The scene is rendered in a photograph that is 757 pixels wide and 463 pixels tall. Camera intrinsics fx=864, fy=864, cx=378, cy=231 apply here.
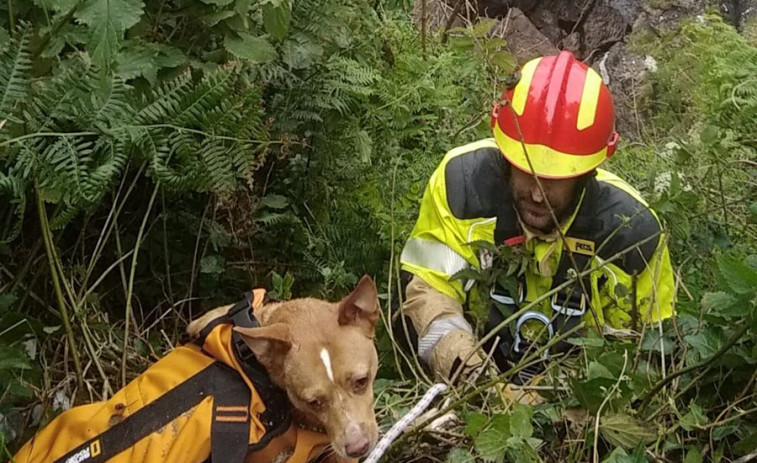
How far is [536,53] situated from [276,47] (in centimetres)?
873

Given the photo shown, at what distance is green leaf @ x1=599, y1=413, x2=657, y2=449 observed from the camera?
2412 mm

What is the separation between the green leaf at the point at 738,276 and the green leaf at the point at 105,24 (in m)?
1.97

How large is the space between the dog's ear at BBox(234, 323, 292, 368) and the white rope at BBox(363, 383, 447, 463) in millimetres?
464

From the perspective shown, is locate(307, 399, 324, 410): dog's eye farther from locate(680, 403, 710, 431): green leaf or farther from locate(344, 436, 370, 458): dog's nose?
locate(680, 403, 710, 431): green leaf

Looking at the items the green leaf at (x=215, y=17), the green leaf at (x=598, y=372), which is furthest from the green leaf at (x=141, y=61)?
the green leaf at (x=598, y=372)

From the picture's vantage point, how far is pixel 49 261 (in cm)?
354

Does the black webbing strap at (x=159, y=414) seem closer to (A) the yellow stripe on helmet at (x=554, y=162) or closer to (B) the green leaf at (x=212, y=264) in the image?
→ (B) the green leaf at (x=212, y=264)

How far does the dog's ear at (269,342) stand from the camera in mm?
2969

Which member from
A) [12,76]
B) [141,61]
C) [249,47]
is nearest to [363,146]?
A: [249,47]

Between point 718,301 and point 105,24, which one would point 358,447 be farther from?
point 105,24

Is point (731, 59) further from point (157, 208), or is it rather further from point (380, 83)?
point (157, 208)

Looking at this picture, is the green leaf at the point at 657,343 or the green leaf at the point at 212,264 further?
the green leaf at the point at 212,264

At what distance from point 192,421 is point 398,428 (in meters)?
0.71

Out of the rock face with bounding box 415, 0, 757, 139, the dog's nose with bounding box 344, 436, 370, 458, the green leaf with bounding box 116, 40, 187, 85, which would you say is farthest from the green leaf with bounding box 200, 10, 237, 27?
the rock face with bounding box 415, 0, 757, 139
